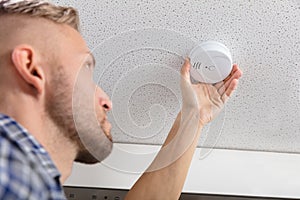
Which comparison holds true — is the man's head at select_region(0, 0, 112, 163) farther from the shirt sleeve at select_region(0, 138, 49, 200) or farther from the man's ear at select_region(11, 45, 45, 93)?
the shirt sleeve at select_region(0, 138, 49, 200)

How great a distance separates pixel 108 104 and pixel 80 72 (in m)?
0.11

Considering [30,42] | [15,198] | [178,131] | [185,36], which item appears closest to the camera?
[15,198]

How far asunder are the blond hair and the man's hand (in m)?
0.25

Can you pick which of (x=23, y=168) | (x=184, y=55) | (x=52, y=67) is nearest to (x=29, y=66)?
(x=52, y=67)

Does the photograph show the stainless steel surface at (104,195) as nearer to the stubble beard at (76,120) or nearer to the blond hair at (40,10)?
the stubble beard at (76,120)

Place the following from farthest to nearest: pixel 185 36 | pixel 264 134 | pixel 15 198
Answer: pixel 264 134
pixel 185 36
pixel 15 198

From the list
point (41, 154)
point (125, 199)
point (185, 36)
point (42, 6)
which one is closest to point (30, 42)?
point (42, 6)

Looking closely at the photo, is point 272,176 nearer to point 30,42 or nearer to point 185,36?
point 185,36

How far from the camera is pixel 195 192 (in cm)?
108

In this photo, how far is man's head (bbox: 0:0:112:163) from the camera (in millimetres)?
761

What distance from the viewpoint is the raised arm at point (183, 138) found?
0.94 m

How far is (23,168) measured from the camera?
2.14 feet

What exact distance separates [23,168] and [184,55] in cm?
39

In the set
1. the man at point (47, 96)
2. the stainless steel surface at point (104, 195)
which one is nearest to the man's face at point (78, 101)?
the man at point (47, 96)
